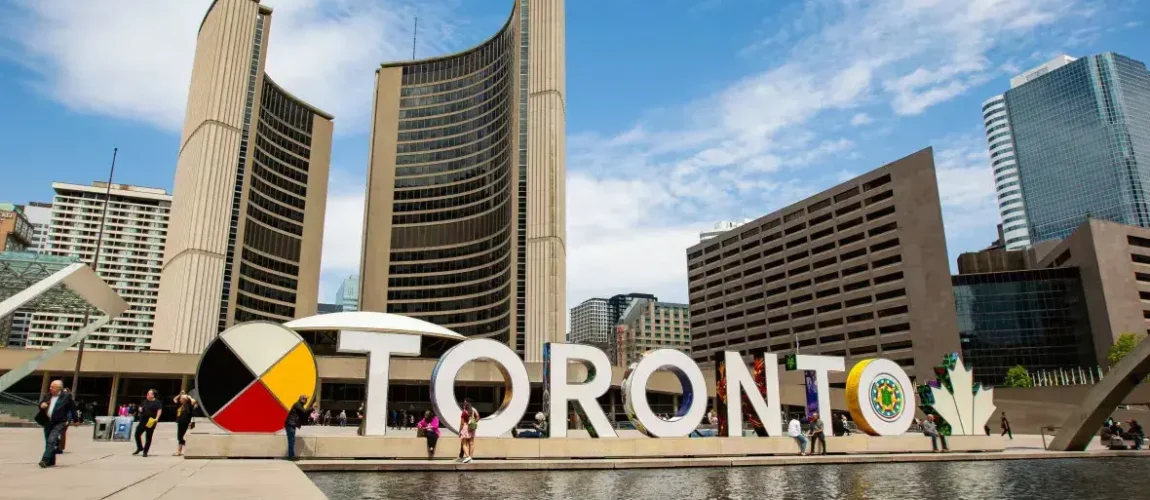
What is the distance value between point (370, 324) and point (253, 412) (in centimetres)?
5030

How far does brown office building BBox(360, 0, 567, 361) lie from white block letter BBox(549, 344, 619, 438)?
61330mm

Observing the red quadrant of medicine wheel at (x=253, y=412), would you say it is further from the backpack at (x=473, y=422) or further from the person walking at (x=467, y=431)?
the backpack at (x=473, y=422)

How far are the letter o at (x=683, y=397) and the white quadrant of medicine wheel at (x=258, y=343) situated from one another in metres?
10.9

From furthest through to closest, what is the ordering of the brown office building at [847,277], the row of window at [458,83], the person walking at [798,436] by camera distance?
the row of window at [458,83] < the brown office building at [847,277] < the person walking at [798,436]

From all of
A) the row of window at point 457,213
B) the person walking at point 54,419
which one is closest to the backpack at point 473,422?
the person walking at point 54,419

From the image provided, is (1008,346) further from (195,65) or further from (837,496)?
(195,65)

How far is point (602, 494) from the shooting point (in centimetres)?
1454

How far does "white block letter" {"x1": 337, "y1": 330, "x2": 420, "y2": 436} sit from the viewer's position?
2197 centimetres

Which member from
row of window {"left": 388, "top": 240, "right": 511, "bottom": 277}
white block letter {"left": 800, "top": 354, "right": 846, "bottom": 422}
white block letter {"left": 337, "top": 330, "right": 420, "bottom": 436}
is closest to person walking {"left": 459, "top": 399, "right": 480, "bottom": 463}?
white block letter {"left": 337, "top": 330, "right": 420, "bottom": 436}

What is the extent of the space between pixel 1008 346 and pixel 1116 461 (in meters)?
95.9

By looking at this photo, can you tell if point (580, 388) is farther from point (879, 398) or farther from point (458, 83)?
point (458, 83)

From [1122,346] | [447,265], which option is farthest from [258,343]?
[1122,346]

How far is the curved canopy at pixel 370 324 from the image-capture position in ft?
226

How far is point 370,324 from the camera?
70062mm
